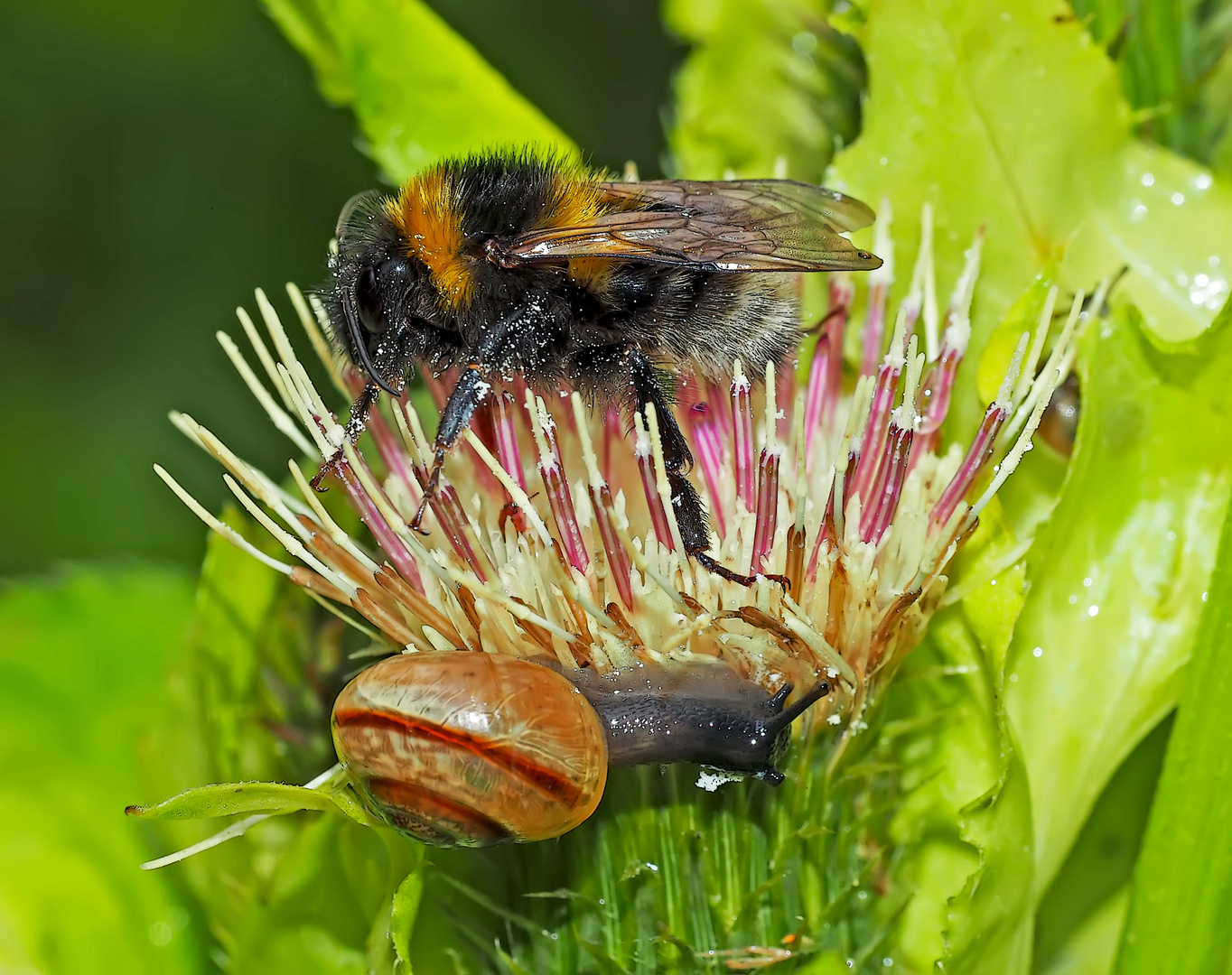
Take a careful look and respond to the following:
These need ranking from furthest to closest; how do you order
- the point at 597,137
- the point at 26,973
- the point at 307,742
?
the point at 597,137, the point at 307,742, the point at 26,973

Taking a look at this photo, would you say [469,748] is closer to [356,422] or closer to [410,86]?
[356,422]

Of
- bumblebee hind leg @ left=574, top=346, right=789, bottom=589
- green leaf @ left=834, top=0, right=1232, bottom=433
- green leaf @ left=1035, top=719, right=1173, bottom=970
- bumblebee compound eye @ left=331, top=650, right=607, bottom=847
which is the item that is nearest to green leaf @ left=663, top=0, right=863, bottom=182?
green leaf @ left=834, top=0, right=1232, bottom=433

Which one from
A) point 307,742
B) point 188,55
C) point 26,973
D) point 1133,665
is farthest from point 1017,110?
point 188,55

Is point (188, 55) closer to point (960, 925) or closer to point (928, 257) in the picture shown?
point (928, 257)

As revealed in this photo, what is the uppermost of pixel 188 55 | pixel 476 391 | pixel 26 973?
pixel 188 55

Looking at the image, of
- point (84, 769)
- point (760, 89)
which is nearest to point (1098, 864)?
point (760, 89)

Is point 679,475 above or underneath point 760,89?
underneath
